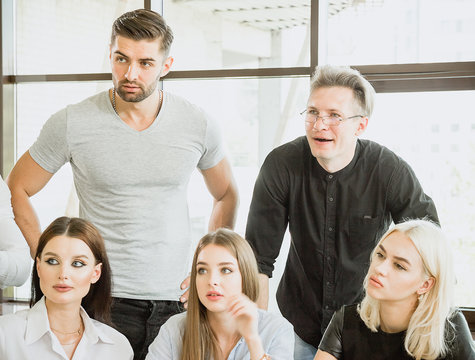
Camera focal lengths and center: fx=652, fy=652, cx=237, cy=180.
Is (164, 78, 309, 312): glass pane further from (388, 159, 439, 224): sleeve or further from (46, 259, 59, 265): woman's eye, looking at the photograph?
(46, 259, 59, 265): woman's eye

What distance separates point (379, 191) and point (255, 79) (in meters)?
1.20

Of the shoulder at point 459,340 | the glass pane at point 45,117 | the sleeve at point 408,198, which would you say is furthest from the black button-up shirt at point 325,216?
the glass pane at point 45,117

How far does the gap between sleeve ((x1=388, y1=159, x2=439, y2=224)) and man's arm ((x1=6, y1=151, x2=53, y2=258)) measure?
4.23ft

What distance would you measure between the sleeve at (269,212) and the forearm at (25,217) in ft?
A: 2.68

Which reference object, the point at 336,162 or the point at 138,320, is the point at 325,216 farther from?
the point at 138,320

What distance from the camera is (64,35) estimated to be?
364 centimetres

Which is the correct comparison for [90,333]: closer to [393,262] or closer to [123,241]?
[123,241]

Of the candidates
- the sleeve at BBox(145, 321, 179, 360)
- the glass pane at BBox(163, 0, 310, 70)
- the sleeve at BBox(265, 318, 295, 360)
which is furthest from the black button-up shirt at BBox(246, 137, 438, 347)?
the glass pane at BBox(163, 0, 310, 70)

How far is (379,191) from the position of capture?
7.74 feet

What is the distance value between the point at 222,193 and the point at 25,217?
769mm

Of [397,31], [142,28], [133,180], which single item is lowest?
[133,180]

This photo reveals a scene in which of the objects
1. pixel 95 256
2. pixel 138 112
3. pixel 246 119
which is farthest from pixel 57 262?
pixel 246 119

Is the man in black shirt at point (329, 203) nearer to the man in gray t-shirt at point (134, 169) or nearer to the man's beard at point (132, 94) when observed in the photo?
the man in gray t-shirt at point (134, 169)

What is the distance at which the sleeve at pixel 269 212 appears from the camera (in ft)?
8.02
